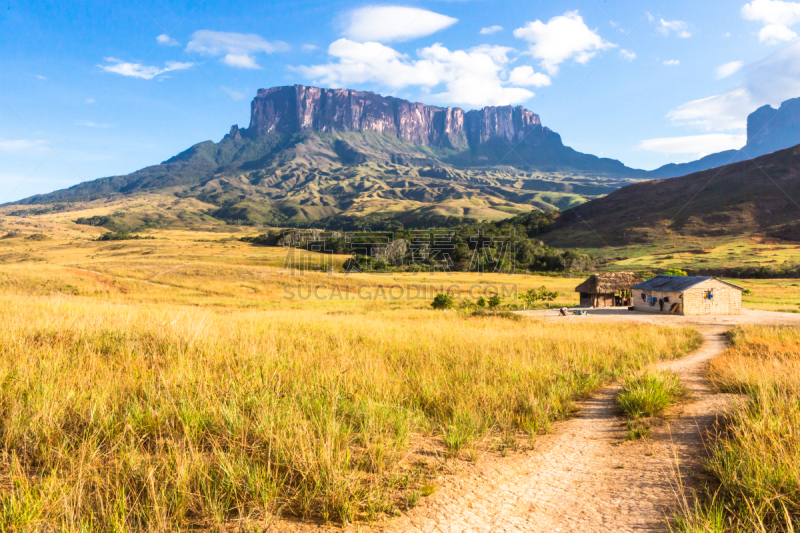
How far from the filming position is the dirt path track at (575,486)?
2.82 metres

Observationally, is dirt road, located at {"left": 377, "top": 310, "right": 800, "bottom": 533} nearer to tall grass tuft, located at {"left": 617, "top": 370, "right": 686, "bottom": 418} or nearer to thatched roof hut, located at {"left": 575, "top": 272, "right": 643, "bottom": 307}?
tall grass tuft, located at {"left": 617, "top": 370, "right": 686, "bottom": 418}

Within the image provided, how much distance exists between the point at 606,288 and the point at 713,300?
28.6ft

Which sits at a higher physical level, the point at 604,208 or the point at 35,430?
the point at 604,208

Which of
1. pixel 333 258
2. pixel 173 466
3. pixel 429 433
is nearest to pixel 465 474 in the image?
pixel 429 433

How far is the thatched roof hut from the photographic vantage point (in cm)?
4025

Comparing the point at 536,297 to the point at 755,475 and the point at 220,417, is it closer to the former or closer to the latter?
the point at 755,475

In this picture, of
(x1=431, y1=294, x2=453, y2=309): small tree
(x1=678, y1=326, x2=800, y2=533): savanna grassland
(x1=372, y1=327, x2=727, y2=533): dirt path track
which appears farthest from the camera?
(x1=431, y1=294, x2=453, y2=309): small tree

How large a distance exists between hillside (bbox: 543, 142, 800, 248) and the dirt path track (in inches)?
4296

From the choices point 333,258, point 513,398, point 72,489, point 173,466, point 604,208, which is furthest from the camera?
point 604,208

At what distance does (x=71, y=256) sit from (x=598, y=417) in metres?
71.1

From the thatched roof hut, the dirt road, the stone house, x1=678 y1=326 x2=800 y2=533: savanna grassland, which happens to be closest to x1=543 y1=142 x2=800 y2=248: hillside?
the thatched roof hut

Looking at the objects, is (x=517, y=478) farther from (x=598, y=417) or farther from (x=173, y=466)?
(x=173, y=466)

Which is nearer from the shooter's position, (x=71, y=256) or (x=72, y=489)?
(x=72, y=489)

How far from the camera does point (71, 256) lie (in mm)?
56031
